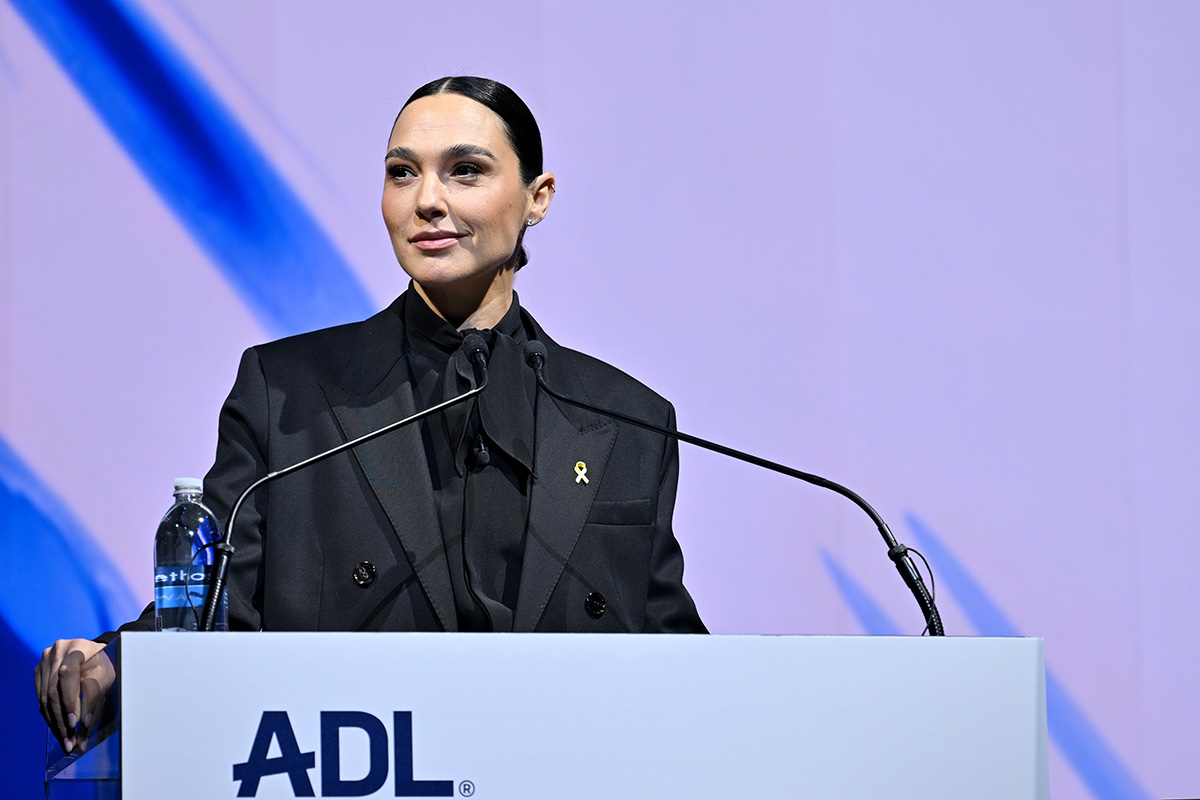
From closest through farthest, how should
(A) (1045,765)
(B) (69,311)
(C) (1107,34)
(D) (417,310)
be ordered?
(A) (1045,765)
(D) (417,310)
(B) (69,311)
(C) (1107,34)

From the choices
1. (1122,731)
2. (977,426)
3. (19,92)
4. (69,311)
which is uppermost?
(19,92)

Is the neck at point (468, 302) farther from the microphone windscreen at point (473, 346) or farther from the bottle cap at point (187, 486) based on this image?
the bottle cap at point (187, 486)

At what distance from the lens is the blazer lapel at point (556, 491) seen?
1.77m

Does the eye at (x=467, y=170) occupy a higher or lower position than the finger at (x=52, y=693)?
higher

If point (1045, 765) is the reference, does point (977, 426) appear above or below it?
above

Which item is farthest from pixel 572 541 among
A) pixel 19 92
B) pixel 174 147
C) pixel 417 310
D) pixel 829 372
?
pixel 19 92

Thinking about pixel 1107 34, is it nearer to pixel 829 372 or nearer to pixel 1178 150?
pixel 1178 150

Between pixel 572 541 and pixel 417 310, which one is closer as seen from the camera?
pixel 572 541

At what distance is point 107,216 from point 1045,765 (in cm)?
192

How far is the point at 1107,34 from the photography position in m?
2.83

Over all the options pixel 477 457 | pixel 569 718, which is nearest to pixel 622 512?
pixel 477 457

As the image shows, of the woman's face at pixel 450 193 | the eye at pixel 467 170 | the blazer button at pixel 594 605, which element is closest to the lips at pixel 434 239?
the woman's face at pixel 450 193

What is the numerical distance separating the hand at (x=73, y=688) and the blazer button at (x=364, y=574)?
1.41 ft

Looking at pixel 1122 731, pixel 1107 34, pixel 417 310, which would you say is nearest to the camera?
pixel 417 310
